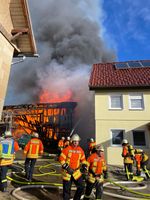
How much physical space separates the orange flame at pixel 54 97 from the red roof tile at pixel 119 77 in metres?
13.6

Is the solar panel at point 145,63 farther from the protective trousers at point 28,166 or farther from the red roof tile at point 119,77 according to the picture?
the protective trousers at point 28,166

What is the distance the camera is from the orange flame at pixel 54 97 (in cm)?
3009

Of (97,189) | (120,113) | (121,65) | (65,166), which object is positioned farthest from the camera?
(121,65)

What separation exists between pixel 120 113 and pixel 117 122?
71 centimetres

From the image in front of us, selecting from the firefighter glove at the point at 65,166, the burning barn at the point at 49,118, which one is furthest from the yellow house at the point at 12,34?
the burning barn at the point at 49,118

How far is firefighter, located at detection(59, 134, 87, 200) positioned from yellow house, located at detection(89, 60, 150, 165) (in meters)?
8.27

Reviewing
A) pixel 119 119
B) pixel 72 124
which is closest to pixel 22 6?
pixel 119 119

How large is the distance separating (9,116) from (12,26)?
46.0 ft

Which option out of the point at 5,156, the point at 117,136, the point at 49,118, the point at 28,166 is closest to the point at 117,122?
the point at 117,136

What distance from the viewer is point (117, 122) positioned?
41.3ft

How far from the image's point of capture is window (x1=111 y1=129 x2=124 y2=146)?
12.4 m

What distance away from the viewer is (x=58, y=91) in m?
32.4

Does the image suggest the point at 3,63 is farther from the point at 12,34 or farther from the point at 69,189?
the point at 69,189

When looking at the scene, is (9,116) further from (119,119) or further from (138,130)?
(138,130)
